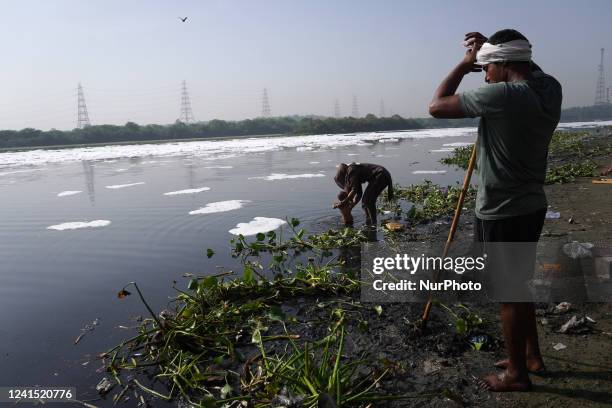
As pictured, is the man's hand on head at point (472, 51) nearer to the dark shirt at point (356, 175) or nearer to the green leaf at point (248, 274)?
the green leaf at point (248, 274)

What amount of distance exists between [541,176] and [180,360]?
2868 millimetres

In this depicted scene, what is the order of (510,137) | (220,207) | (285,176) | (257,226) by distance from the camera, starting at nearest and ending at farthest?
(510,137), (257,226), (220,207), (285,176)

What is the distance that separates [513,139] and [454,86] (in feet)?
1.66

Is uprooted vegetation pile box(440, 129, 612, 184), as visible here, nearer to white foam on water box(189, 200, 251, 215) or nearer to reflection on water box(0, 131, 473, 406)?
reflection on water box(0, 131, 473, 406)

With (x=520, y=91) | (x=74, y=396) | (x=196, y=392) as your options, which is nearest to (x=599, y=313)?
(x=520, y=91)

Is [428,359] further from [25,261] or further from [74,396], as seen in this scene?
[25,261]

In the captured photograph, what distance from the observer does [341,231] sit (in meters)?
6.62

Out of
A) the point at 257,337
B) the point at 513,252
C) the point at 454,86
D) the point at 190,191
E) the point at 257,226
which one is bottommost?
the point at 257,337

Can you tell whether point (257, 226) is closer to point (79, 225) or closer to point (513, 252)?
point (79, 225)

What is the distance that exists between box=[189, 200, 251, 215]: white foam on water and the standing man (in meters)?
7.09

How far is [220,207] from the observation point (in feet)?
30.6

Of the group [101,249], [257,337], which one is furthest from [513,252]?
[101,249]

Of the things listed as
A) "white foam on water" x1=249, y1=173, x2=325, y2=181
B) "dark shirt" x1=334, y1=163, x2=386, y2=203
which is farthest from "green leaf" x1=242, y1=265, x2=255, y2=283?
"white foam on water" x1=249, y1=173, x2=325, y2=181

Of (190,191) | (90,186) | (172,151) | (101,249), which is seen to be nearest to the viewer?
(101,249)
